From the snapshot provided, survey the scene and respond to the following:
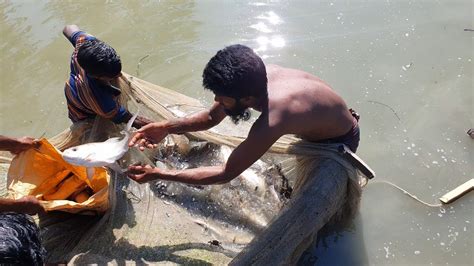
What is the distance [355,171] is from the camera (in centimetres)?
292

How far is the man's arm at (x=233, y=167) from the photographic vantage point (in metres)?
2.54

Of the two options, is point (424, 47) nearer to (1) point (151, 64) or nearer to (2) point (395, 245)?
(2) point (395, 245)

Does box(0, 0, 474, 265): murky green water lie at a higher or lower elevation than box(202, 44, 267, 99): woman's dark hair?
lower

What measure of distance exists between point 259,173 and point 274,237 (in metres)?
0.76

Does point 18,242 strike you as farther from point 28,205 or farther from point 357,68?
point 357,68

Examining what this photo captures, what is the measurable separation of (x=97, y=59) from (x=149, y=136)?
2.05 ft

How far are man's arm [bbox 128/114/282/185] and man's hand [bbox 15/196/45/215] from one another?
54cm

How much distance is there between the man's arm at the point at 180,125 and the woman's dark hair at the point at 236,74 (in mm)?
615

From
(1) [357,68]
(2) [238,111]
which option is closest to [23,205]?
(2) [238,111]

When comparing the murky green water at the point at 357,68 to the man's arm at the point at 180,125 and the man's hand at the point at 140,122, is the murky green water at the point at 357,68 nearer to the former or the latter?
the man's arm at the point at 180,125

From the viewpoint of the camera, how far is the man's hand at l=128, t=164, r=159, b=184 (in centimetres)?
275

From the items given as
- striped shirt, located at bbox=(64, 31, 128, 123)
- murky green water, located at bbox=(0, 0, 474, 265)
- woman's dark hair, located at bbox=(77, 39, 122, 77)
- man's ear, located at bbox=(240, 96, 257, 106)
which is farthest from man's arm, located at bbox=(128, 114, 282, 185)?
murky green water, located at bbox=(0, 0, 474, 265)

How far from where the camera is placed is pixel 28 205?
8.57 ft

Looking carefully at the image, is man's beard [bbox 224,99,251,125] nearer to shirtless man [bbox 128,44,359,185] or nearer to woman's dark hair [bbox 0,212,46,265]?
shirtless man [bbox 128,44,359,185]
